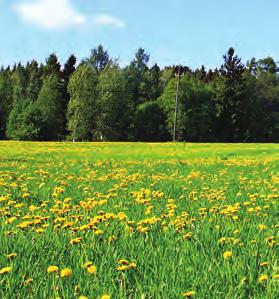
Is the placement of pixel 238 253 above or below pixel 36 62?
below

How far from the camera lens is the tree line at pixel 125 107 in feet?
233

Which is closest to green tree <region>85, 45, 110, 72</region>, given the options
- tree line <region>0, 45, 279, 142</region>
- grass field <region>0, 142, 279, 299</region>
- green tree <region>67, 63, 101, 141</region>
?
tree line <region>0, 45, 279, 142</region>

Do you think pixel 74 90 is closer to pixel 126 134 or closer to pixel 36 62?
pixel 126 134

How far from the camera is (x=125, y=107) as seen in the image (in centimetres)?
7750

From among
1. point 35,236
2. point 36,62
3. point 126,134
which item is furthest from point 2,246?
point 36,62

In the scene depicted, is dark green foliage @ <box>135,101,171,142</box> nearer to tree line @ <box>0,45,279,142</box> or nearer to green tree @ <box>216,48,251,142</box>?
tree line @ <box>0,45,279,142</box>

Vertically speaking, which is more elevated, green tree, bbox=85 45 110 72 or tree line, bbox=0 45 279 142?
green tree, bbox=85 45 110 72

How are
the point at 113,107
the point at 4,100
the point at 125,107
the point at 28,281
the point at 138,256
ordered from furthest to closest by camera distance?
the point at 4,100 < the point at 125,107 < the point at 113,107 < the point at 138,256 < the point at 28,281

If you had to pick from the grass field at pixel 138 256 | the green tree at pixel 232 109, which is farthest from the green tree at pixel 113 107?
the grass field at pixel 138 256

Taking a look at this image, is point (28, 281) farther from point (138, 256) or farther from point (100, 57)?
point (100, 57)

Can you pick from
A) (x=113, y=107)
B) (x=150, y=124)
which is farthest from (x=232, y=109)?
(x=113, y=107)

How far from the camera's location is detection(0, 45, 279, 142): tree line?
70938mm

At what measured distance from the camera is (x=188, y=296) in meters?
2.53

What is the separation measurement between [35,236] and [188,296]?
1.86 meters
